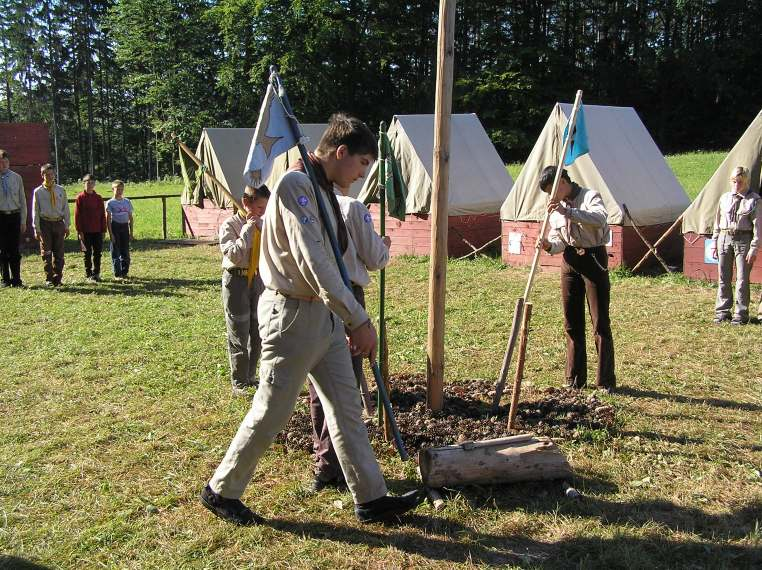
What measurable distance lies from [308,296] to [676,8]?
44.8m

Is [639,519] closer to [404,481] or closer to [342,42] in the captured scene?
[404,481]

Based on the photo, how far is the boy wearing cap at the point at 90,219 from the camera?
461 inches

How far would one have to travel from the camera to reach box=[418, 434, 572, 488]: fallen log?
4031 millimetres

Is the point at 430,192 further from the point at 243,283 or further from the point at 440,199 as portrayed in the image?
the point at 440,199

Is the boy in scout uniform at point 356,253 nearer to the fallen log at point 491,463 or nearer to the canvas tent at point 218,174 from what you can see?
the fallen log at point 491,463

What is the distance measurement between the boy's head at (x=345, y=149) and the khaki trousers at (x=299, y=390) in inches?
27.2

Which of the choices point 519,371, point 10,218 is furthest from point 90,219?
point 519,371

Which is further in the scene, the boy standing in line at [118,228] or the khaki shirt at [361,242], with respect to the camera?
the boy standing in line at [118,228]

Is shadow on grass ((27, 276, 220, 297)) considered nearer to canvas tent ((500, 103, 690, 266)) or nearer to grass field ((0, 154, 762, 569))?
grass field ((0, 154, 762, 569))

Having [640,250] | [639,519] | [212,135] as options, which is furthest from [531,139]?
[639,519]

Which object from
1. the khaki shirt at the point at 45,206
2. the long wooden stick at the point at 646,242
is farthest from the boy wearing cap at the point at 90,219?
the long wooden stick at the point at 646,242

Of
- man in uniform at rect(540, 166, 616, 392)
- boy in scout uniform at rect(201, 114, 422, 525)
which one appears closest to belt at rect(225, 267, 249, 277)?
boy in scout uniform at rect(201, 114, 422, 525)

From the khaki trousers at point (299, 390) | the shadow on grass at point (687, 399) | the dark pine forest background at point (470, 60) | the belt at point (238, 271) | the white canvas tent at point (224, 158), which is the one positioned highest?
the dark pine forest background at point (470, 60)

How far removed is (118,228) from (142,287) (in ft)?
4.22
